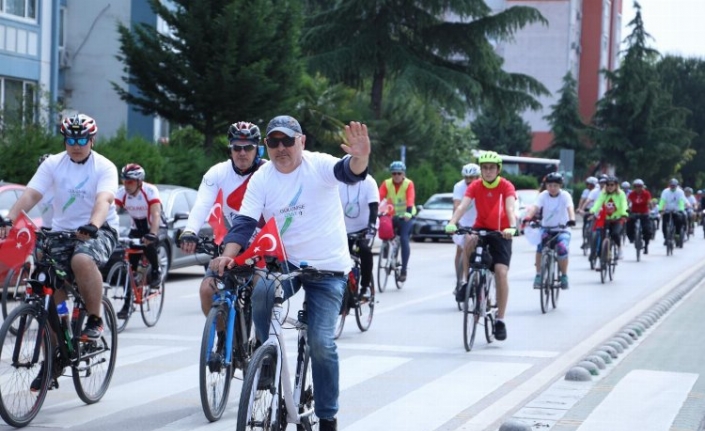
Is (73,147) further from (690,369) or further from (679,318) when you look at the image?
(679,318)

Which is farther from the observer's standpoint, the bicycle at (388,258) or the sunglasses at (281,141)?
the bicycle at (388,258)

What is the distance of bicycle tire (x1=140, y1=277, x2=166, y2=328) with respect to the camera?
13.2 m

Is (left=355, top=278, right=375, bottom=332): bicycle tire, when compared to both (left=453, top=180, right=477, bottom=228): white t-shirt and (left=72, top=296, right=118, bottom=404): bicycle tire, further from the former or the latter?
(left=72, top=296, right=118, bottom=404): bicycle tire

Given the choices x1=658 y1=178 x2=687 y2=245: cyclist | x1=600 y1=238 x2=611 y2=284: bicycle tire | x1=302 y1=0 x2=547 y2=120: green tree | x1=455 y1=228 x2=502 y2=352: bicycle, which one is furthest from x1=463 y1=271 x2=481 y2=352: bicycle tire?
x1=302 y1=0 x2=547 y2=120: green tree

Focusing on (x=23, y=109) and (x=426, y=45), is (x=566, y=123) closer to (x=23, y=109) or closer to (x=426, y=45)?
(x=426, y=45)

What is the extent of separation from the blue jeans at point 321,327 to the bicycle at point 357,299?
5782 millimetres

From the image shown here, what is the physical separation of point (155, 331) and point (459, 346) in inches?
125

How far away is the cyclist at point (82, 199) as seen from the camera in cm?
808

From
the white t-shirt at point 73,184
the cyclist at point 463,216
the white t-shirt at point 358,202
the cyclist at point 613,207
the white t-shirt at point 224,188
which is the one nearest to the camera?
the white t-shirt at point 73,184

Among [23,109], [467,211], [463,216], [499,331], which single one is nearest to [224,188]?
[499,331]

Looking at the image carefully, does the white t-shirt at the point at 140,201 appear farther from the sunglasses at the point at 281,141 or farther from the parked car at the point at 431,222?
the parked car at the point at 431,222

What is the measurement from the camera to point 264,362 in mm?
5777

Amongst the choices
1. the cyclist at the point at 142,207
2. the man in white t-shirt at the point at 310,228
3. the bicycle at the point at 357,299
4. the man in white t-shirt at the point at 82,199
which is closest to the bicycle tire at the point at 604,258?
the bicycle at the point at 357,299

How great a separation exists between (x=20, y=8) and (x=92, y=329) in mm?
25370
